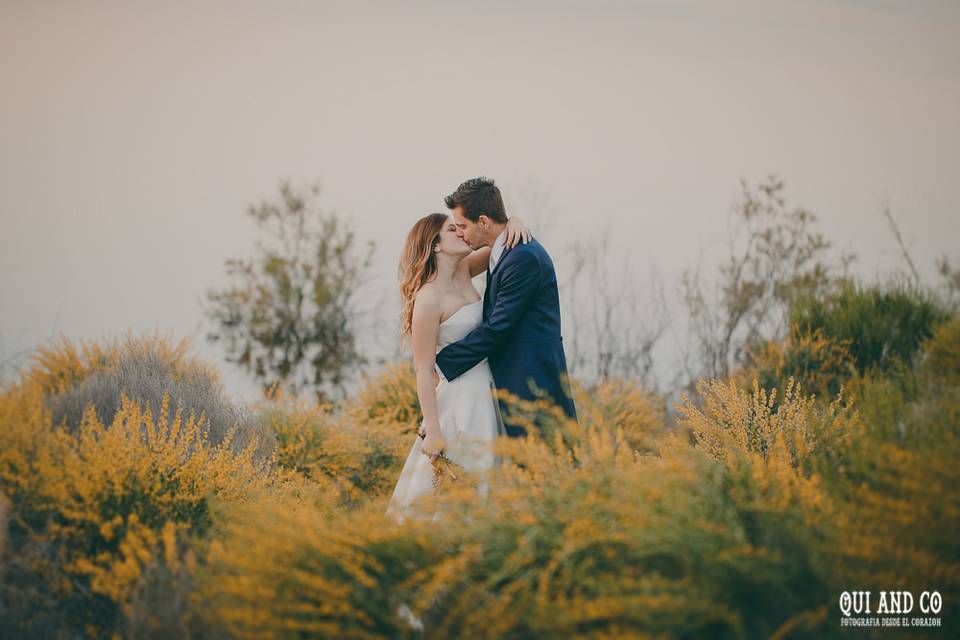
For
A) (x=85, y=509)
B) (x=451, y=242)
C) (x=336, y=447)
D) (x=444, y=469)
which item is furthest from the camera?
(x=336, y=447)

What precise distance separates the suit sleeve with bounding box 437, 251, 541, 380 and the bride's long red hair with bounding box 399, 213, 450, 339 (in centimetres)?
40

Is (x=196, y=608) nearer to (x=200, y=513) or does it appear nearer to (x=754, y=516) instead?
(x=200, y=513)

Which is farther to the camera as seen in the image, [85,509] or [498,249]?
[498,249]

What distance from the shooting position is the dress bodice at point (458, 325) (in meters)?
4.71

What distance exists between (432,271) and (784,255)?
7.22m

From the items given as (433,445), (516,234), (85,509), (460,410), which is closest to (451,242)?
(516,234)

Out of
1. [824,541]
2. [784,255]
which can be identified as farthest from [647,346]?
[824,541]

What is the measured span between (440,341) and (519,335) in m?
0.49

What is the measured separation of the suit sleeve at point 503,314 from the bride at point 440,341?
127 millimetres

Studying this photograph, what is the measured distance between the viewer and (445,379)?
4.76 m

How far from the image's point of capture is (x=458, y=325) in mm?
4715

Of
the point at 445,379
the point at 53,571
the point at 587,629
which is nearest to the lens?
the point at 587,629

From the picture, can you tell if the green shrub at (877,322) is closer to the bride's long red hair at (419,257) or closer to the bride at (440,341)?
the bride at (440,341)

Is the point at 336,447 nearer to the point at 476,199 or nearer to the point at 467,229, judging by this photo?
the point at 467,229
